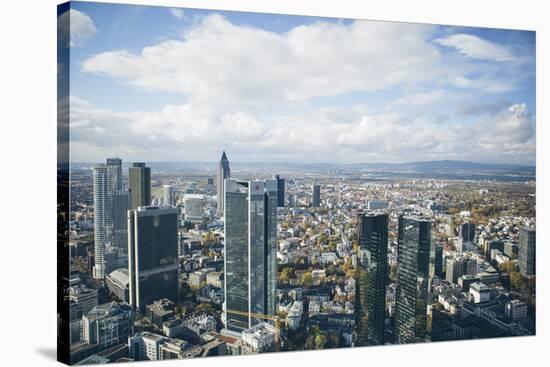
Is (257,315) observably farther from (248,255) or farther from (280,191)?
(280,191)

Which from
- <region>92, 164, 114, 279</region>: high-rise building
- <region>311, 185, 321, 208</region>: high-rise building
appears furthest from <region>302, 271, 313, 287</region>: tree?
<region>92, 164, 114, 279</region>: high-rise building

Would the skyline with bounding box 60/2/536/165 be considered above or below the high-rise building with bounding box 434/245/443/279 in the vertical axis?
above

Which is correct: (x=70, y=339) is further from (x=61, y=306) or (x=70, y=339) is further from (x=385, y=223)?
(x=385, y=223)

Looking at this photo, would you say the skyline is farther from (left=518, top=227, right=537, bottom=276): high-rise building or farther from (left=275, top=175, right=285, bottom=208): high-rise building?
(left=518, top=227, right=537, bottom=276): high-rise building

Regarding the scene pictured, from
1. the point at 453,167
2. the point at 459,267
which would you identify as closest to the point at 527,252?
the point at 459,267

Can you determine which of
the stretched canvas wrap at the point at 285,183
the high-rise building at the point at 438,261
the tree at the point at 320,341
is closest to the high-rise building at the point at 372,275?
the stretched canvas wrap at the point at 285,183

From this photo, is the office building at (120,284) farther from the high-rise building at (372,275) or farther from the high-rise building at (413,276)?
the high-rise building at (413,276)

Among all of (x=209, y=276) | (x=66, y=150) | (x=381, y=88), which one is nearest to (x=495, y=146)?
(x=381, y=88)
